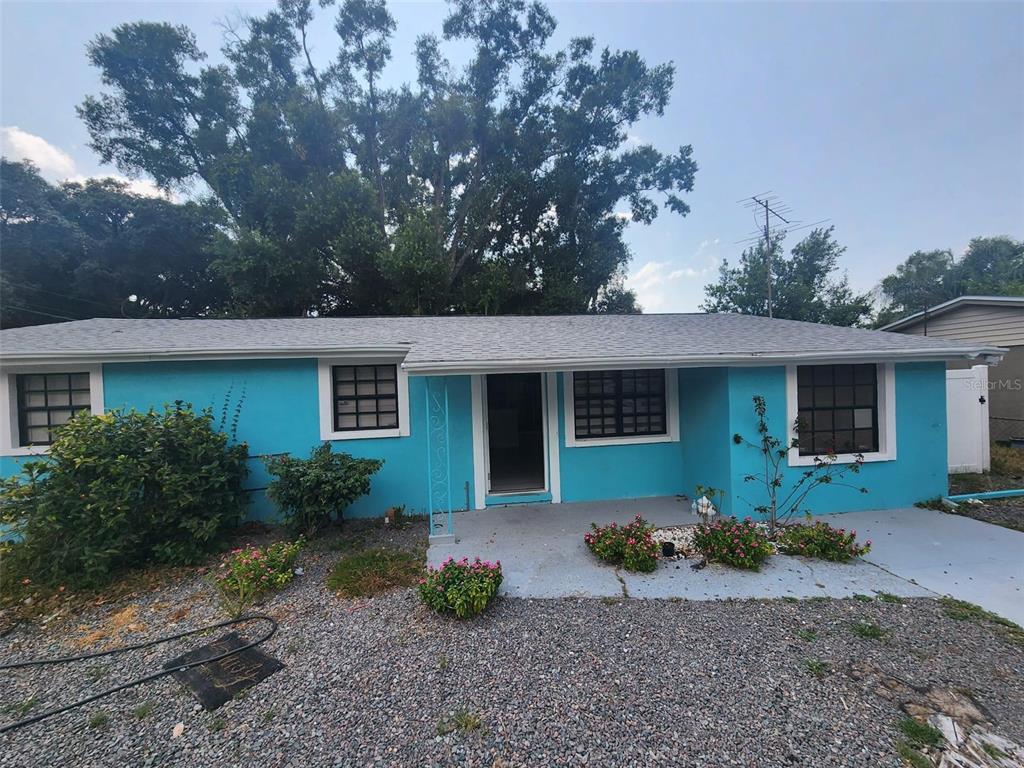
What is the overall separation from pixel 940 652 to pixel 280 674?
4890 mm

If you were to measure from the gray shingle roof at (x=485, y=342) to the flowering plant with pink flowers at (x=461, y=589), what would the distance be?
7.45 feet

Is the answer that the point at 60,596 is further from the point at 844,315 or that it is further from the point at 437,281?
the point at 844,315

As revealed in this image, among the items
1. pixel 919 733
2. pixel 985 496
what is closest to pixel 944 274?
pixel 985 496

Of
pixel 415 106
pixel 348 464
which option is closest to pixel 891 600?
pixel 348 464

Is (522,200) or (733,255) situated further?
(733,255)

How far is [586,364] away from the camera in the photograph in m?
5.10

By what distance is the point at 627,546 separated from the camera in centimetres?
435

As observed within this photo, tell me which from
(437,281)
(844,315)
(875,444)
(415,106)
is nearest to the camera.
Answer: (875,444)

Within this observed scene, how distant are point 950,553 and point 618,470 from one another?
3808 millimetres

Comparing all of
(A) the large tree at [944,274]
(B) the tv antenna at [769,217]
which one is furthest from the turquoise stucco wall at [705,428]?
(A) the large tree at [944,274]

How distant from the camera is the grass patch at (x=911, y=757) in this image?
2064mm

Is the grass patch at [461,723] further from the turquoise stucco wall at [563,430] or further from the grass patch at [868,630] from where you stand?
the turquoise stucco wall at [563,430]

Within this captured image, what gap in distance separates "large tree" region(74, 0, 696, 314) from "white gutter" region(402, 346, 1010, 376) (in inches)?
390

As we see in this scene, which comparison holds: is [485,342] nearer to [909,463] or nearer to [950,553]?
[950,553]
